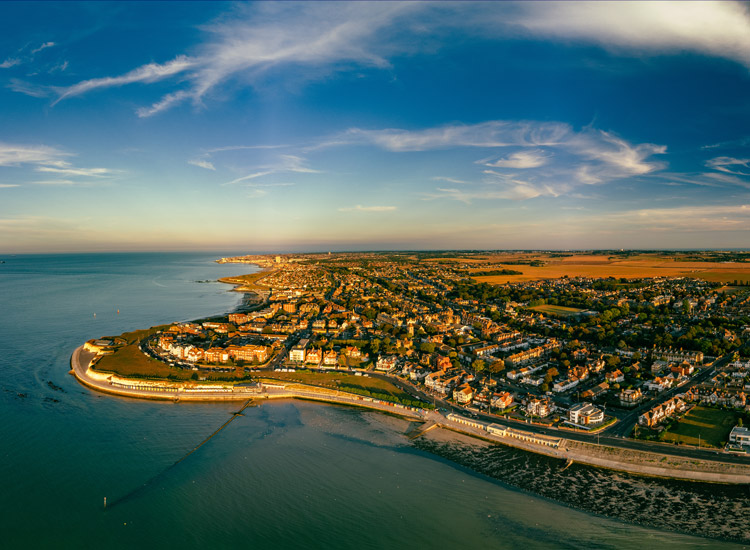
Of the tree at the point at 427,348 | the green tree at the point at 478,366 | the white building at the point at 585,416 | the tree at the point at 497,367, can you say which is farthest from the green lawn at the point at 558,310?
the white building at the point at 585,416

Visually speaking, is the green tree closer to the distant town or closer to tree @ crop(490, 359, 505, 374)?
the distant town

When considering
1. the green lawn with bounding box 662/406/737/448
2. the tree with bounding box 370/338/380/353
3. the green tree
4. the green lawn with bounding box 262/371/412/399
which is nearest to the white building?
the green lawn with bounding box 662/406/737/448

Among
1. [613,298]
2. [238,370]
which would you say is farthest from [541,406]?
[613,298]

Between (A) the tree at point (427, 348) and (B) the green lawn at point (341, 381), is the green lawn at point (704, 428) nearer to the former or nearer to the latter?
(B) the green lawn at point (341, 381)

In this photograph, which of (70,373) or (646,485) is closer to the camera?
(646,485)

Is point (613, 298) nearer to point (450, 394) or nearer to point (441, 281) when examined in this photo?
point (441, 281)
